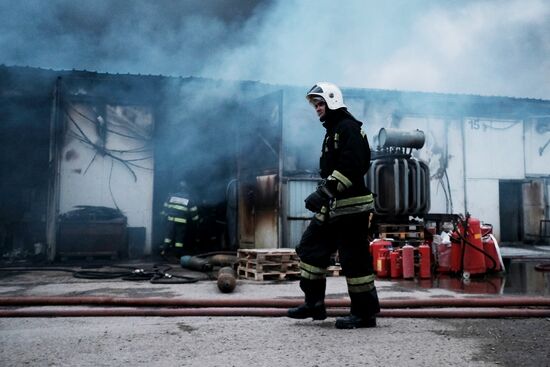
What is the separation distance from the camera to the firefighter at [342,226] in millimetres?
3535

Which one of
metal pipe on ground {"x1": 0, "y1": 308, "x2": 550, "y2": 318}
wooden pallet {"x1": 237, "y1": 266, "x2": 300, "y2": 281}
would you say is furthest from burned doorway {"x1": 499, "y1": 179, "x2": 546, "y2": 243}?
metal pipe on ground {"x1": 0, "y1": 308, "x2": 550, "y2": 318}

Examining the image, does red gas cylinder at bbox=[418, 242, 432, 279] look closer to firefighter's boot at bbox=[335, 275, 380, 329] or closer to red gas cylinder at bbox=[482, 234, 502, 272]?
red gas cylinder at bbox=[482, 234, 502, 272]

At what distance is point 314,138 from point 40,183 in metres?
6.04

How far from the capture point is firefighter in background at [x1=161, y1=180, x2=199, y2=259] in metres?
10.3

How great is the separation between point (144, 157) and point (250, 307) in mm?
7576

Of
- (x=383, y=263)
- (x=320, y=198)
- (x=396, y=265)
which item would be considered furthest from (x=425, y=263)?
(x=320, y=198)

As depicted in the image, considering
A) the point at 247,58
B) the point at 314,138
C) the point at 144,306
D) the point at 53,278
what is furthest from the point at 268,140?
the point at 144,306

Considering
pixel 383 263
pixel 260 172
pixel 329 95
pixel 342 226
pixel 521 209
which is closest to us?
pixel 342 226

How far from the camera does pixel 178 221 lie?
10328mm

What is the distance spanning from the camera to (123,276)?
6.77 m

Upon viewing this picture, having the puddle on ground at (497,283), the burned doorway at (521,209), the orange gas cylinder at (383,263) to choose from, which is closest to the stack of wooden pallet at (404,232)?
the orange gas cylinder at (383,263)

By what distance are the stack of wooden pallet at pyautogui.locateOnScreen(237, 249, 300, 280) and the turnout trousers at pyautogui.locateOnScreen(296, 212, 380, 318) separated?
2.91m

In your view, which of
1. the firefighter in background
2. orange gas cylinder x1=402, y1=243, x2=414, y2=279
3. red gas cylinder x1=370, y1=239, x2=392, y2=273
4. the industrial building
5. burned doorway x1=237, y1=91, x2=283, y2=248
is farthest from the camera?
the firefighter in background

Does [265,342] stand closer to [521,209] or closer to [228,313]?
[228,313]
